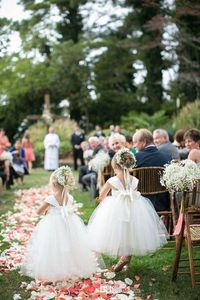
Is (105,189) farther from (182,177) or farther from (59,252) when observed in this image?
(182,177)

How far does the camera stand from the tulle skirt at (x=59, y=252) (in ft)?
14.9

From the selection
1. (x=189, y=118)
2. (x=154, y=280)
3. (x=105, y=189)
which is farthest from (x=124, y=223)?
(x=189, y=118)

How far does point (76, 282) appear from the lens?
4691mm

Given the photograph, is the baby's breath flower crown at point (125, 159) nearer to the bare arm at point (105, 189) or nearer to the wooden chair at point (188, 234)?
the bare arm at point (105, 189)

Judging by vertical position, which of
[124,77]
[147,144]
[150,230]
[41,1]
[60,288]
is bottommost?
[60,288]

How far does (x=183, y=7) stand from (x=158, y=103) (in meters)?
12.5

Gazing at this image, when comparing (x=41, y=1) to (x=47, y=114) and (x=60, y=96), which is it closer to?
(x=60, y=96)

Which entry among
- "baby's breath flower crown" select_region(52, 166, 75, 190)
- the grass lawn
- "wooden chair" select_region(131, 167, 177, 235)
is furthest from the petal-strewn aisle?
"wooden chair" select_region(131, 167, 177, 235)

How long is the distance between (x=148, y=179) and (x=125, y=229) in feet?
3.76

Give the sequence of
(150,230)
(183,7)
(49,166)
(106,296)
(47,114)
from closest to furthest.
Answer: (106,296)
(150,230)
(183,7)
(49,166)
(47,114)

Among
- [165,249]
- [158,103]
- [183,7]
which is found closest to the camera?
[165,249]

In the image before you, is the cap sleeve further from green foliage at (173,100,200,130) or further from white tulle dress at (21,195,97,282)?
green foliage at (173,100,200,130)

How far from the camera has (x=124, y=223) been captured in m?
4.93

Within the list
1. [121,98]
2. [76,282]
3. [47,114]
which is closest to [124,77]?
[121,98]
